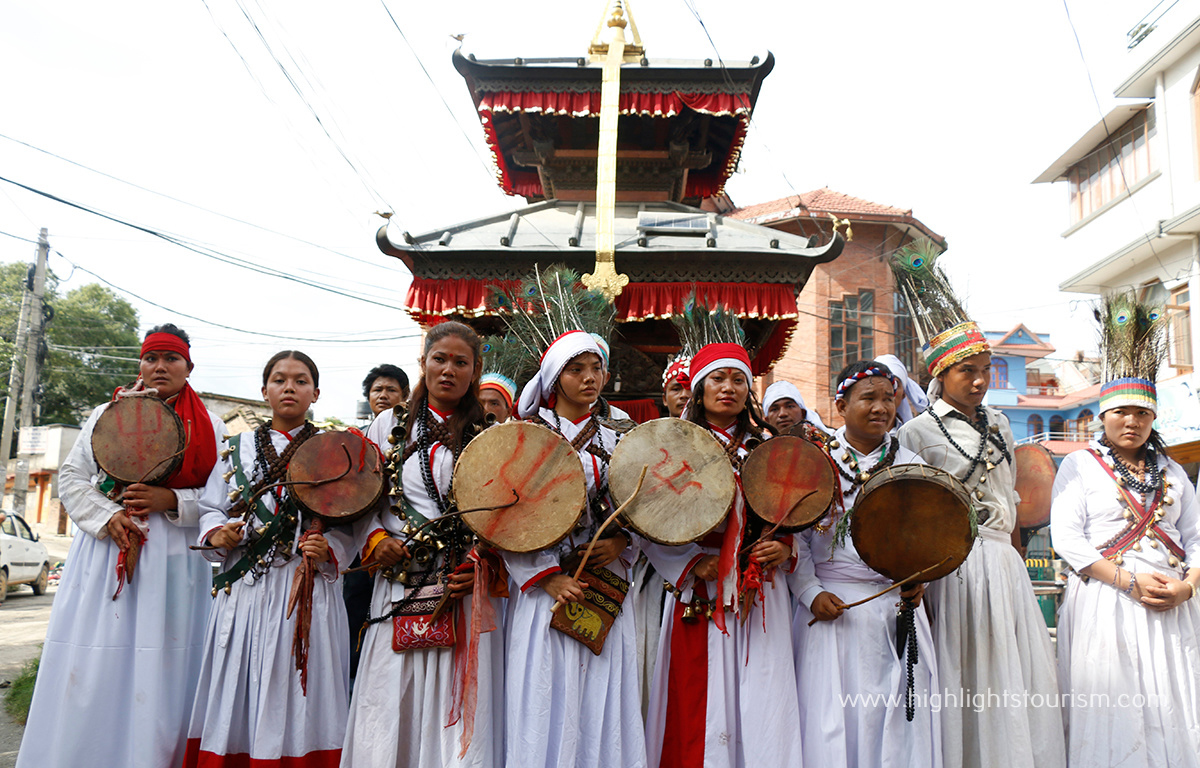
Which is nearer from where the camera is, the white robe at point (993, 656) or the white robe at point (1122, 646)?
the white robe at point (993, 656)

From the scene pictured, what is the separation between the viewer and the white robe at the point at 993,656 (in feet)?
10.8

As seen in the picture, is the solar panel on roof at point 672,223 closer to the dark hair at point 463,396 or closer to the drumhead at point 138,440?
the dark hair at point 463,396

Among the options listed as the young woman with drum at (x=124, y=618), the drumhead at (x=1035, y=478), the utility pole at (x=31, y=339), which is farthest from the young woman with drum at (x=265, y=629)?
the utility pole at (x=31, y=339)

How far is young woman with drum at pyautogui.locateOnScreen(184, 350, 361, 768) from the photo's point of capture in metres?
2.97

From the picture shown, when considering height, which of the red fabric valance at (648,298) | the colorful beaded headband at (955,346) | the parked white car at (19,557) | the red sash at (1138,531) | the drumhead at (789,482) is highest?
the red fabric valance at (648,298)

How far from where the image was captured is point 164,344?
12.0ft

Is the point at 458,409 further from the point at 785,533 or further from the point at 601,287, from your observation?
the point at 601,287

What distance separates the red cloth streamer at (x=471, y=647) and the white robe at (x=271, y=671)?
59 cm

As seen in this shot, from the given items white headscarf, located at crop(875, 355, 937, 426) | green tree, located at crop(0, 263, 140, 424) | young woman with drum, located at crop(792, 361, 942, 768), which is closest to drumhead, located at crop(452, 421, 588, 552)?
young woman with drum, located at crop(792, 361, 942, 768)

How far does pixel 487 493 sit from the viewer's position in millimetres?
2730

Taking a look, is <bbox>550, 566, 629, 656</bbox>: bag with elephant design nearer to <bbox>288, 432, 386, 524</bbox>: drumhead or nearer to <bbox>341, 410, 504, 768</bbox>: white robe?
<bbox>341, 410, 504, 768</bbox>: white robe

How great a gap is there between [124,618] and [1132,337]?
16.8ft

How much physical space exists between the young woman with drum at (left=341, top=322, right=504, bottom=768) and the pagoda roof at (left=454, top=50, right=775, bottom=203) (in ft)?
16.2

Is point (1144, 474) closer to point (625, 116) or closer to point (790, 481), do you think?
point (790, 481)
